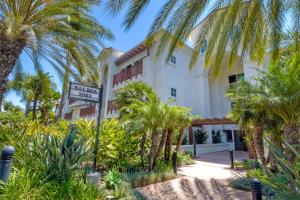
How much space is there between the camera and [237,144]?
78.6 ft

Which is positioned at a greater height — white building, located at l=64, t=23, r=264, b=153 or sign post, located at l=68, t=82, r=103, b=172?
white building, located at l=64, t=23, r=264, b=153

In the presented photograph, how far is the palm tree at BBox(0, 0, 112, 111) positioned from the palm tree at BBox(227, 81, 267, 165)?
300 inches

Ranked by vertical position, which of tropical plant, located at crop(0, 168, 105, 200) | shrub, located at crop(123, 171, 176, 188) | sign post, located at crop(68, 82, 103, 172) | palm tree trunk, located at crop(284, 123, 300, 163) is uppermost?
sign post, located at crop(68, 82, 103, 172)

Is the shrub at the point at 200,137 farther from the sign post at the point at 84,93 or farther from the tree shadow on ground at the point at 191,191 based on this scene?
the sign post at the point at 84,93

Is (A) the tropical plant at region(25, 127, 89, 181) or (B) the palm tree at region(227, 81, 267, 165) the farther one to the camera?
(B) the palm tree at region(227, 81, 267, 165)

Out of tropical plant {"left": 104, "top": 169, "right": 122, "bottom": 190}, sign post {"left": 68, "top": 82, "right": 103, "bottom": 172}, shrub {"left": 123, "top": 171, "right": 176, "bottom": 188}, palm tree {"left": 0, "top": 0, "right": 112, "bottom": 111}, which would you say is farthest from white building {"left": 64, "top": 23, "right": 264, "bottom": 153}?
sign post {"left": 68, "top": 82, "right": 103, "bottom": 172}

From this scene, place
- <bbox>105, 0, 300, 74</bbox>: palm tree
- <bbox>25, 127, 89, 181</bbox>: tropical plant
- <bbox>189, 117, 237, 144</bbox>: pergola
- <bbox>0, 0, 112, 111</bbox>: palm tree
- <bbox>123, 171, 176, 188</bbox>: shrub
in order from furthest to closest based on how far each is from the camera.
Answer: <bbox>189, 117, 237, 144</bbox>: pergola, <bbox>0, 0, 112, 111</bbox>: palm tree, <bbox>123, 171, 176, 188</bbox>: shrub, <bbox>105, 0, 300, 74</bbox>: palm tree, <bbox>25, 127, 89, 181</bbox>: tropical plant

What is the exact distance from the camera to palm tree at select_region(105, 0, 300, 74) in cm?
573

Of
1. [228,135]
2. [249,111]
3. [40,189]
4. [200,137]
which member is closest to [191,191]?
[249,111]

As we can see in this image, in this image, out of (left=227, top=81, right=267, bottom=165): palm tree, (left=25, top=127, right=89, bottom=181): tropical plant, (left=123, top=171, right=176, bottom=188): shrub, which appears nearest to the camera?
(left=25, top=127, right=89, bottom=181): tropical plant

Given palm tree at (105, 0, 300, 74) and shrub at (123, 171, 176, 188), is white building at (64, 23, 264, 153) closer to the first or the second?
shrub at (123, 171, 176, 188)

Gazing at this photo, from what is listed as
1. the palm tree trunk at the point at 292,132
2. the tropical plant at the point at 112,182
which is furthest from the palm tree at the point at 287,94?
the tropical plant at the point at 112,182

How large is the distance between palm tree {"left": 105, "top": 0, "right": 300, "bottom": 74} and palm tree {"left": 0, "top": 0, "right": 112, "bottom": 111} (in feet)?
14.7

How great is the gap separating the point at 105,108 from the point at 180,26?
63.6 feet
